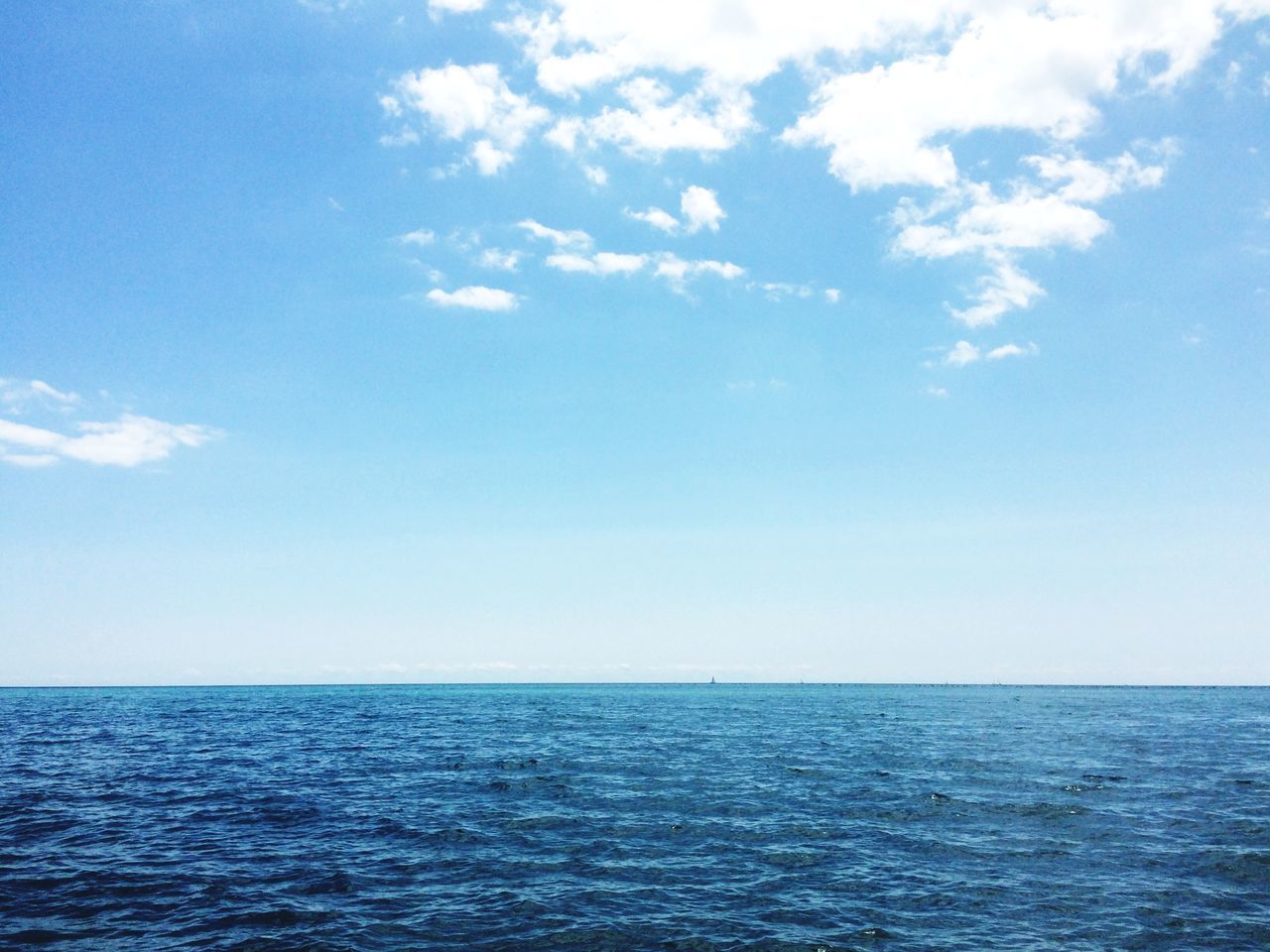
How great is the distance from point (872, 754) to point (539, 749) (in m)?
25.9

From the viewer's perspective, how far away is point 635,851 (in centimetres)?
2594

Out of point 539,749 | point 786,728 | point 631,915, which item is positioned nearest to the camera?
point 631,915

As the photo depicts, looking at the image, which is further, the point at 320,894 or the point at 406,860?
the point at 406,860

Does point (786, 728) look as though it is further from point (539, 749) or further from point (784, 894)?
point (784, 894)

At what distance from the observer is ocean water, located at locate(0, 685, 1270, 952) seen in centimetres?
1873

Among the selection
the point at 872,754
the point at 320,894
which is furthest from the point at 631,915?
the point at 872,754

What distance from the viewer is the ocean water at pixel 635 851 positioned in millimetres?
18734

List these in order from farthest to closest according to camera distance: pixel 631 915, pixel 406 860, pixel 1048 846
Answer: pixel 1048 846 < pixel 406 860 < pixel 631 915

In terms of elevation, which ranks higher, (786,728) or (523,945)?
(523,945)

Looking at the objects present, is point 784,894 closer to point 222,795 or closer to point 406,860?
point 406,860

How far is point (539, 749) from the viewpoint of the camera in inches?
2229

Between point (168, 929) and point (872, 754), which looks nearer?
point (168, 929)

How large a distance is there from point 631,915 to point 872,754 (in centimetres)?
3862

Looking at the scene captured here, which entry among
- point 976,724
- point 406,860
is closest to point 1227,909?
point 406,860
